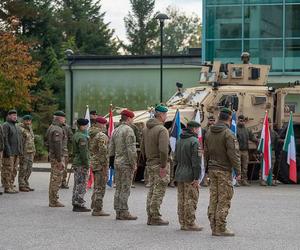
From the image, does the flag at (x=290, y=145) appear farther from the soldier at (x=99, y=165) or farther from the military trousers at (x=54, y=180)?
the soldier at (x=99, y=165)

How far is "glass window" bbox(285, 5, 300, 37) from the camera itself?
32.8 m

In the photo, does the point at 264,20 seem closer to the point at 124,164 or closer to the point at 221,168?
the point at 124,164

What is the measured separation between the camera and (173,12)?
11075 cm

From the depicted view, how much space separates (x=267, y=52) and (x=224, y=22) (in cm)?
228

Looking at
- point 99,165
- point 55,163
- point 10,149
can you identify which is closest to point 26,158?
point 10,149

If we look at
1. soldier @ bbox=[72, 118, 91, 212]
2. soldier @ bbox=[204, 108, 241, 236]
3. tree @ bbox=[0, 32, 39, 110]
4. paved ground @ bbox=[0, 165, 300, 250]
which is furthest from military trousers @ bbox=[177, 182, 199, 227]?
tree @ bbox=[0, 32, 39, 110]

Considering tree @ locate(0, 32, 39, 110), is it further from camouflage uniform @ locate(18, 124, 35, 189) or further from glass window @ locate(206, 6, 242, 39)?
camouflage uniform @ locate(18, 124, 35, 189)

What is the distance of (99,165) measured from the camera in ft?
46.1

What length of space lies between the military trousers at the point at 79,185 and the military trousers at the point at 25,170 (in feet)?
14.2

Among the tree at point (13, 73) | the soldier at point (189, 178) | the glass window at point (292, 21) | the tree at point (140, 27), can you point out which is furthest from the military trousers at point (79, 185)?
the tree at point (140, 27)

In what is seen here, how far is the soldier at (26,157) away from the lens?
18.8 metres

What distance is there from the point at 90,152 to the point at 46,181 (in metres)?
7.77

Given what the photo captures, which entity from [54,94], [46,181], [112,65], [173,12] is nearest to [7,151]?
[46,181]

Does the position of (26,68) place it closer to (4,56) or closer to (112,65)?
(4,56)
